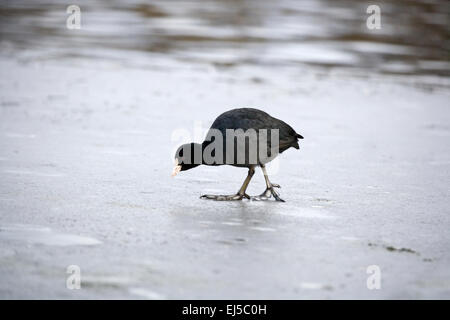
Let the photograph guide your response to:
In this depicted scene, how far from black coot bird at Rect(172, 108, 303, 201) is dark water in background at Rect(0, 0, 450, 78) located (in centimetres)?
825

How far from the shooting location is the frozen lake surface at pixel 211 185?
4117mm

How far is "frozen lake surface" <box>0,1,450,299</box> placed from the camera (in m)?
4.12

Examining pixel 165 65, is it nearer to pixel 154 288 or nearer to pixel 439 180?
pixel 439 180

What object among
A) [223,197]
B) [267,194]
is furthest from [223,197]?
[267,194]

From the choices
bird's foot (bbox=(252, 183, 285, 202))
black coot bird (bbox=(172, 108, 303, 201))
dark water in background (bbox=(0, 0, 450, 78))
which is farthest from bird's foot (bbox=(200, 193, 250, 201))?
dark water in background (bbox=(0, 0, 450, 78))

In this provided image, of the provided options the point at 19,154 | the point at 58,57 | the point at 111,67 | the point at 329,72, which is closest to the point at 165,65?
the point at 111,67

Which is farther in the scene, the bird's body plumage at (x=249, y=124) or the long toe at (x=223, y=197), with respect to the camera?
the long toe at (x=223, y=197)

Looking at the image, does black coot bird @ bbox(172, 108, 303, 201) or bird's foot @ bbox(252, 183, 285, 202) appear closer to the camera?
black coot bird @ bbox(172, 108, 303, 201)

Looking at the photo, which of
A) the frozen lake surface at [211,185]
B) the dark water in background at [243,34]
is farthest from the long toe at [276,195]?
the dark water in background at [243,34]

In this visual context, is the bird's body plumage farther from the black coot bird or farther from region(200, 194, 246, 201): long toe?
region(200, 194, 246, 201): long toe

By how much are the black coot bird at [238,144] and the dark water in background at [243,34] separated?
825 centimetres

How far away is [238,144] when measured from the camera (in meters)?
5.91

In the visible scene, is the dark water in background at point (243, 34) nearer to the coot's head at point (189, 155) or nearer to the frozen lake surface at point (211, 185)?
the frozen lake surface at point (211, 185)

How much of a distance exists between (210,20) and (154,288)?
55.4 ft
